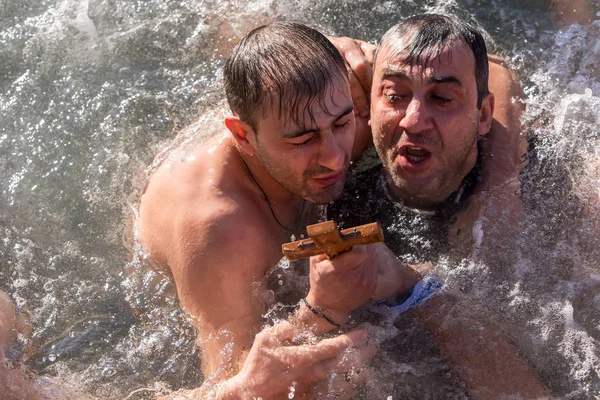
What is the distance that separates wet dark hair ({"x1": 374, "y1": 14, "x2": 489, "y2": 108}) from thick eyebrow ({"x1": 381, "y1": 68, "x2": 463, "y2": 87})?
60mm

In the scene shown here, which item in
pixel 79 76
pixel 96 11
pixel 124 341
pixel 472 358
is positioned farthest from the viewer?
pixel 96 11

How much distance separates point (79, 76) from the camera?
4.95 metres

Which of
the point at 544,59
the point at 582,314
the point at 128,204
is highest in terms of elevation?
the point at 128,204

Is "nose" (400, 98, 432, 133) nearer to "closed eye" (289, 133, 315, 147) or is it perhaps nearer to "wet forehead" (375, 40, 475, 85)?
"wet forehead" (375, 40, 475, 85)

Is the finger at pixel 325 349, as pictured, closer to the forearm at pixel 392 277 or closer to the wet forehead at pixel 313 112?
the forearm at pixel 392 277

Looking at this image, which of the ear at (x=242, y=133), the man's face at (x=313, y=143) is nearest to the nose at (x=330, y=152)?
the man's face at (x=313, y=143)

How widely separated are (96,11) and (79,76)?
62 cm

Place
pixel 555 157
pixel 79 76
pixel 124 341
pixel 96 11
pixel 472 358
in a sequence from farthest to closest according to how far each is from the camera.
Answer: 1. pixel 96 11
2. pixel 79 76
3. pixel 555 157
4. pixel 124 341
5. pixel 472 358

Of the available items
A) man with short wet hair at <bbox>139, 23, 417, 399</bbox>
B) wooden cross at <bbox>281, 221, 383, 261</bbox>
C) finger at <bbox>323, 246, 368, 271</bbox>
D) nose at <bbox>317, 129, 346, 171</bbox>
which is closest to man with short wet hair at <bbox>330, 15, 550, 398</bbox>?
man with short wet hair at <bbox>139, 23, 417, 399</bbox>

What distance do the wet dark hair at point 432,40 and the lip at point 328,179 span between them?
25.2 inches

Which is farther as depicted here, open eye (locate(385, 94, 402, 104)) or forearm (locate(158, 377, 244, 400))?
open eye (locate(385, 94, 402, 104))

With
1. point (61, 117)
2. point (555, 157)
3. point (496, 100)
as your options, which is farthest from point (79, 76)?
point (555, 157)

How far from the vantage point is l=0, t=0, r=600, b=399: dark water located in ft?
11.6

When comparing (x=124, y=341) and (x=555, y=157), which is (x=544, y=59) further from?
(x=124, y=341)
